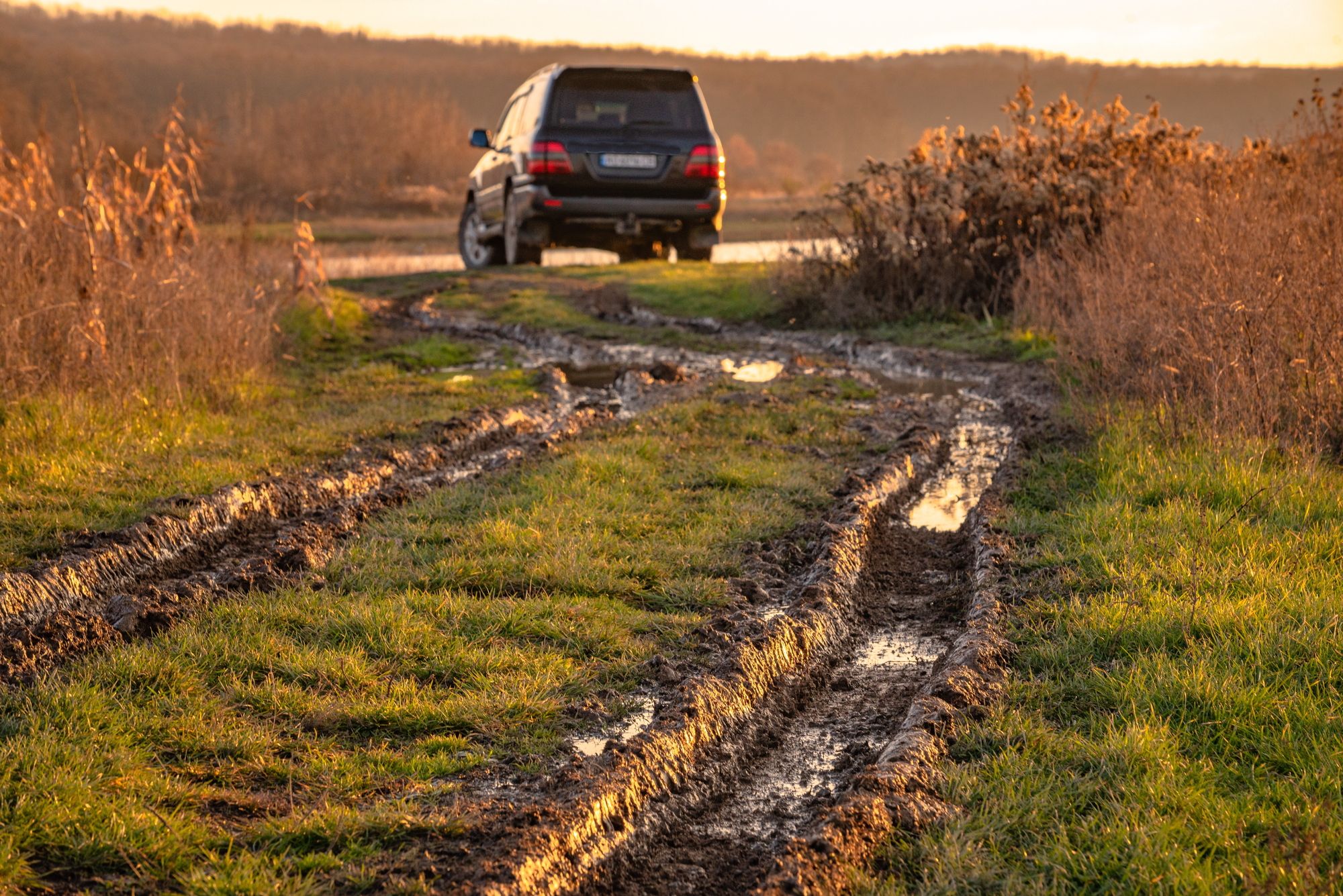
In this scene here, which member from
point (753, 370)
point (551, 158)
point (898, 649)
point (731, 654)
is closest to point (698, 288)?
point (551, 158)

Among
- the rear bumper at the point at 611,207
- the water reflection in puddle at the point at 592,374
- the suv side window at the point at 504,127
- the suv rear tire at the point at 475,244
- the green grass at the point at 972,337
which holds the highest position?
the suv side window at the point at 504,127

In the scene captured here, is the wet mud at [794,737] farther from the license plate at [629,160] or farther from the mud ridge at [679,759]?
the license plate at [629,160]

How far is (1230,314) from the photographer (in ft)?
23.1

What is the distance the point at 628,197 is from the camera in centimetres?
1480

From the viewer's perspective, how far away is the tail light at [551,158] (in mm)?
14422

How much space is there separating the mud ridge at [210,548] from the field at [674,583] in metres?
0.03

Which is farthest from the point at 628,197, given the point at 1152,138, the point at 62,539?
the point at 62,539

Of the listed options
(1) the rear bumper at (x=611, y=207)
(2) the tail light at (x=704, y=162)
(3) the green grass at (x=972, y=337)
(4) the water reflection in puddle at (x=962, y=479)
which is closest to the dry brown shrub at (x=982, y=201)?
(3) the green grass at (x=972, y=337)

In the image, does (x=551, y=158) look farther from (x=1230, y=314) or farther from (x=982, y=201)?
(x=1230, y=314)

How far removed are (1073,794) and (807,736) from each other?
2.95 ft

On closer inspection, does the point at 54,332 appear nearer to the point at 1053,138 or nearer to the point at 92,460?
the point at 92,460

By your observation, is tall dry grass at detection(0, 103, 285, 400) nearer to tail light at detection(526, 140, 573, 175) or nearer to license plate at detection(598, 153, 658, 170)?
tail light at detection(526, 140, 573, 175)

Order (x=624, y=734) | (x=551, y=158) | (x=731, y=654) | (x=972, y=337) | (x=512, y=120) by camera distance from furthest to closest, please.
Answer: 1. (x=512, y=120)
2. (x=551, y=158)
3. (x=972, y=337)
4. (x=731, y=654)
5. (x=624, y=734)

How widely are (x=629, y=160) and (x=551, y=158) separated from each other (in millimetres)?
915
